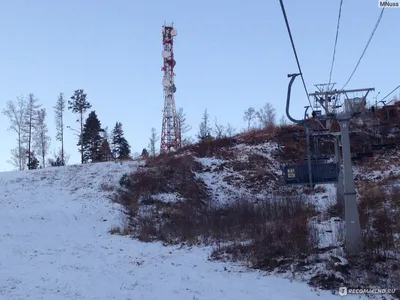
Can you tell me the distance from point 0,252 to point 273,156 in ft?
80.6

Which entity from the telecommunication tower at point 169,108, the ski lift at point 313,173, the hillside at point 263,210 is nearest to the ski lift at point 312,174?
the ski lift at point 313,173

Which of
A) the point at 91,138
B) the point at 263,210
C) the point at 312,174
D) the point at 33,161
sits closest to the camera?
the point at 312,174

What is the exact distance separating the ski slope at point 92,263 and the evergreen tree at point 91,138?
27636 millimetres

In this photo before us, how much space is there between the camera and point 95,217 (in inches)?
1022

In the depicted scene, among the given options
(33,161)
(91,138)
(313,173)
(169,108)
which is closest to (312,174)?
(313,173)

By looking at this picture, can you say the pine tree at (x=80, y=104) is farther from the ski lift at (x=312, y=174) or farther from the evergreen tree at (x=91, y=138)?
the ski lift at (x=312, y=174)

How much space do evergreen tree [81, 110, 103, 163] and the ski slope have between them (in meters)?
27.6

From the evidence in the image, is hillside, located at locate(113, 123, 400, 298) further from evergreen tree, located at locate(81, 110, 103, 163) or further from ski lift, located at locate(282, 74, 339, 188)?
evergreen tree, located at locate(81, 110, 103, 163)

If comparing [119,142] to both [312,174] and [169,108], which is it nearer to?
[169,108]

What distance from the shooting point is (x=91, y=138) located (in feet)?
194

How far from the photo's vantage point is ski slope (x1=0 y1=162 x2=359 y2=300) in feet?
37.7

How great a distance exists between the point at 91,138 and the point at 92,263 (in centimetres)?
4520

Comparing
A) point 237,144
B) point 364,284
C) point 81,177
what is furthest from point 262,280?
point 237,144

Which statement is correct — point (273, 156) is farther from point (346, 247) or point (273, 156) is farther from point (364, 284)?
point (364, 284)
